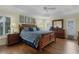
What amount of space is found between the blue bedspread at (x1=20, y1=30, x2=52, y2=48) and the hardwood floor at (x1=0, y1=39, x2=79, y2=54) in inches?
5.1

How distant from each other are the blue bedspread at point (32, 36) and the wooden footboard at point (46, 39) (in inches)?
3.3

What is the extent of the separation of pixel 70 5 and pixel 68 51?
3.13 ft

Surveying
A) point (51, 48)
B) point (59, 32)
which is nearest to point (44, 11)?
point (59, 32)

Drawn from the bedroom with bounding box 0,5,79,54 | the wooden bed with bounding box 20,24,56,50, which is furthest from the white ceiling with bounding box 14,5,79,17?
the wooden bed with bounding box 20,24,56,50

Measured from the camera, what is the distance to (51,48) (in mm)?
2287

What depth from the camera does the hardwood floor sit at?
2252 millimetres

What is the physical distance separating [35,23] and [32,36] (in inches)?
11.1

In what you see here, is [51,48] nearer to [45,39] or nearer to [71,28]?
[45,39]
